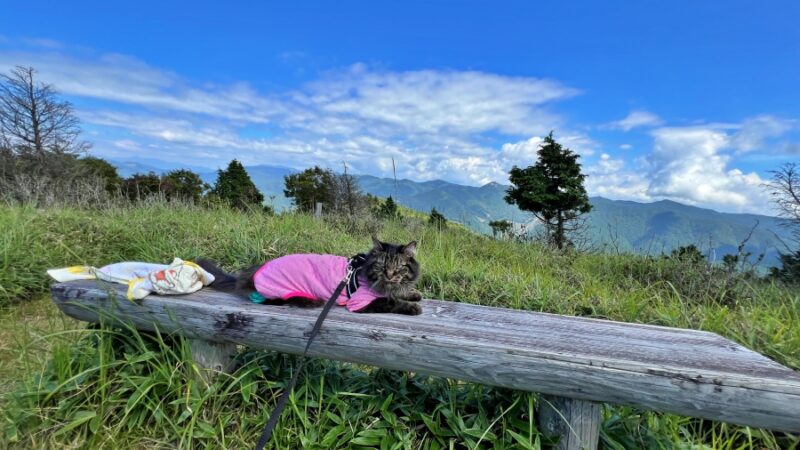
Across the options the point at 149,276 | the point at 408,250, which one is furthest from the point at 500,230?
the point at 149,276

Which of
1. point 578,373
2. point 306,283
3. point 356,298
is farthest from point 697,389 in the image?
point 306,283

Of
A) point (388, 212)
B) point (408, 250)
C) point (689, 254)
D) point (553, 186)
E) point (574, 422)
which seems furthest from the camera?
point (553, 186)

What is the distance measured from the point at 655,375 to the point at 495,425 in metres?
0.87

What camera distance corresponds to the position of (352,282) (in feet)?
8.13

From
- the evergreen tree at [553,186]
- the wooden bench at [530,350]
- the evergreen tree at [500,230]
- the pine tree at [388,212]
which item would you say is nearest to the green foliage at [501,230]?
the evergreen tree at [500,230]

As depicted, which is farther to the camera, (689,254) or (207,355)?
(689,254)

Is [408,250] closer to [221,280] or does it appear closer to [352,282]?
[352,282]

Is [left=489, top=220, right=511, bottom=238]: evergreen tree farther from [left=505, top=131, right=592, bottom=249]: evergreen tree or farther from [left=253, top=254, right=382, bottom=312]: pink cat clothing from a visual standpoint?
[left=505, top=131, right=592, bottom=249]: evergreen tree

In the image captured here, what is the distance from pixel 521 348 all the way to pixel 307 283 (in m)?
1.32

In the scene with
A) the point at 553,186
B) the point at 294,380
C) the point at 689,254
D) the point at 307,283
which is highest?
the point at 553,186

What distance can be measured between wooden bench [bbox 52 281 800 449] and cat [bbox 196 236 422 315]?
0.11 metres

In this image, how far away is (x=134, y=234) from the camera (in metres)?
5.74

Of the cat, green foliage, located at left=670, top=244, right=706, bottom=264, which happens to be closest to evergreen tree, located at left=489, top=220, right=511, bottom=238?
green foliage, located at left=670, top=244, right=706, bottom=264

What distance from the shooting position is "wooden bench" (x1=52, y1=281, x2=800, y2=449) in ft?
5.13
